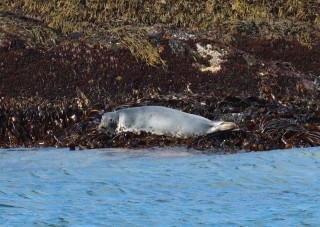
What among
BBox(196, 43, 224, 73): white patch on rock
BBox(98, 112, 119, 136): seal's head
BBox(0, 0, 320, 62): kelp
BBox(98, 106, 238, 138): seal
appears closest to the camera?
BBox(98, 106, 238, 138): seal

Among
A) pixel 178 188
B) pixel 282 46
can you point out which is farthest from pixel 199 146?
A: pixel 282 46

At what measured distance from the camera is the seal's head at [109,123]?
8.53 metres

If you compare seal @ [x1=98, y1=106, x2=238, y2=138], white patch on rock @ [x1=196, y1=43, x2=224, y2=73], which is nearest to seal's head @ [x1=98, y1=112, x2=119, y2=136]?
seal @ [x1=98, y1=106, x2=238, y2=138]

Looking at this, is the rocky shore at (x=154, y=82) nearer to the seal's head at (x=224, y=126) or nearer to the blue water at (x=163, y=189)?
the seal's head at (x=224, y=126)

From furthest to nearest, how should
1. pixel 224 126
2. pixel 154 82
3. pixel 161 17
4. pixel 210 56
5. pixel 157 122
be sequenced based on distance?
pixel 161 17
pixel 210 56
pixel 154 82
pixel 157 122
pixel 224 126

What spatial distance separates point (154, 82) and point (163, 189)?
17.4 ft

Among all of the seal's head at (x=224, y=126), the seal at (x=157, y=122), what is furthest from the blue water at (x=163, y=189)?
the seal at (x=157, y=122)

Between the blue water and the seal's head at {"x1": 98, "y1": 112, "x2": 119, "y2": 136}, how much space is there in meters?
0.98

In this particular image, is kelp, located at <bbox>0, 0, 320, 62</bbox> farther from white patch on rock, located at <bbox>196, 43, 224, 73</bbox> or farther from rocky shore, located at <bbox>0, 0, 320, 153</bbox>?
white patch on rock, located at <bbox>196, 43, 224, 73</bbox>

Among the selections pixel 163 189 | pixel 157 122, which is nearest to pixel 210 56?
pixel 157 122

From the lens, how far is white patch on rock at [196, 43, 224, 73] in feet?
35.7

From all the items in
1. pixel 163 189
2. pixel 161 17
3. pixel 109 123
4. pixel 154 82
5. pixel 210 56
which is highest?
pixel 161 17

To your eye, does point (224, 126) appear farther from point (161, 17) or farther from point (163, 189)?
point (161, 17)

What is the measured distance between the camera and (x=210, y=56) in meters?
11.0
